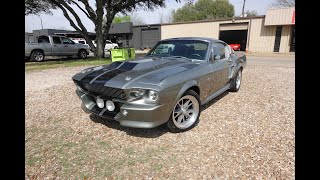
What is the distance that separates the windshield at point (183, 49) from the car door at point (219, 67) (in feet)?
0.81

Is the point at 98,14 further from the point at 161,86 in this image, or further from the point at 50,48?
the point at 161,86

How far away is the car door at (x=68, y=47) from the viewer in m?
16.3

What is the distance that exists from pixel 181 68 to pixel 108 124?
1587 millimetres

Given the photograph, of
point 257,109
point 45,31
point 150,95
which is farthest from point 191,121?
point 45,31

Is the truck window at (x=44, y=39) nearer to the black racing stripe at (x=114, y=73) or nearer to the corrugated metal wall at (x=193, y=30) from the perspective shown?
the black racing stripe at (x=114, y=73)

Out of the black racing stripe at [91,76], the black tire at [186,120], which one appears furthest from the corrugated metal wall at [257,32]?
the black racing stripe at [91,76]

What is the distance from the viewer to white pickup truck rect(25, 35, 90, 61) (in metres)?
14.6

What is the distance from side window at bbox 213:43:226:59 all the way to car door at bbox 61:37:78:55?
13.7 metres

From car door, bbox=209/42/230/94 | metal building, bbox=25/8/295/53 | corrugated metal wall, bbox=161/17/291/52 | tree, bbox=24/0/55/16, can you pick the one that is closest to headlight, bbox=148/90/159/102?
car door, bbox=209/42/230/94

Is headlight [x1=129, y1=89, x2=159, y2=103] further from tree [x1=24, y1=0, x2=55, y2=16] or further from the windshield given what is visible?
tree [x1=24, y1=0, x2=55, y2=16]

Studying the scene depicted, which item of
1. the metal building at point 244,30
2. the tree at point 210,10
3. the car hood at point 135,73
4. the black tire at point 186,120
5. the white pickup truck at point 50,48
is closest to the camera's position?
the car hood at point 135,73
